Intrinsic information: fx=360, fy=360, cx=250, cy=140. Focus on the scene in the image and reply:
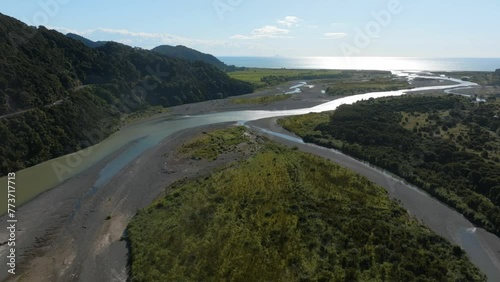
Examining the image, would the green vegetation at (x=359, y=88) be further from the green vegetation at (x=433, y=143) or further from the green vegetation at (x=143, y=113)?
the green vegetation at (x=143, y=113)

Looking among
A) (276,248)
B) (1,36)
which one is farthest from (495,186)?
(1,36)

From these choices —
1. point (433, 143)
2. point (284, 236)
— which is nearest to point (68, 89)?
point (284, 236)

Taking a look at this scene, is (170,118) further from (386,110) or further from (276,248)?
(276,248)

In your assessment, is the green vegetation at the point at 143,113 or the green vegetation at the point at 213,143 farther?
the green vegetation at the point at 143,113

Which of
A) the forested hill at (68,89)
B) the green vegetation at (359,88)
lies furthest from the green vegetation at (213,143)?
the green vegetation at (359,88)

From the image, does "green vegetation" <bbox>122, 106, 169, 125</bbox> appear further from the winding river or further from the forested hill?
the winding river

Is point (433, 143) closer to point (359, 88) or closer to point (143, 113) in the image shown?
point (143, 113)

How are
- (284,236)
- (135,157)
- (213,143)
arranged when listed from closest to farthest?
(284,236) < (135,157) < (213,143)
